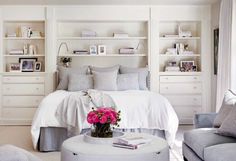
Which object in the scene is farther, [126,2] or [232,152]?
[126,2]

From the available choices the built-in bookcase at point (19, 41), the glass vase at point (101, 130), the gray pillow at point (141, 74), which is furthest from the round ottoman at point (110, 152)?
the built-in bookcase at point (19, 41)

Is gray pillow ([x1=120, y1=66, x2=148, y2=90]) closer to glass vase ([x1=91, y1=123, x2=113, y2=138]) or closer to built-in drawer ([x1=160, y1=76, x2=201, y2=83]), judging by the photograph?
built-in drawer ([x1=160, y1=76, x2=201, y2=83])

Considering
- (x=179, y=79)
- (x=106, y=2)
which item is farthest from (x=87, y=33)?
(x=179, y=79)

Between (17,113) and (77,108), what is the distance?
104 inches

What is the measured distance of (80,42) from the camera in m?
7.04

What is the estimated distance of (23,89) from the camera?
669 centimetres

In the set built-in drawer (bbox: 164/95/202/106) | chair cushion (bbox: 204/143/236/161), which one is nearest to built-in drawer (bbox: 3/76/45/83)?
built-in drawer (bbox: 164/95/202/106)

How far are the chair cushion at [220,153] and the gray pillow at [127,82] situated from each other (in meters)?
3.15

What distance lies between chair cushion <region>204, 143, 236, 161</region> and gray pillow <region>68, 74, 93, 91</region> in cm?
337

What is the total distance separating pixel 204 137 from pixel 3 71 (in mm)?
4776

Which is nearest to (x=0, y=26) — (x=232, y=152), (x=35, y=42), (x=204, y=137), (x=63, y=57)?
(x=35, y=42)

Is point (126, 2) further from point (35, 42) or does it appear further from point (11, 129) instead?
point (11, 129)

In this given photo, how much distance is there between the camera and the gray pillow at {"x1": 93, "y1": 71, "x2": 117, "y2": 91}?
5809 mm

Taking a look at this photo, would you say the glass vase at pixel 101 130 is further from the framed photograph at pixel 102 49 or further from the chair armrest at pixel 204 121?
the framed photograph at pixel 102 49
